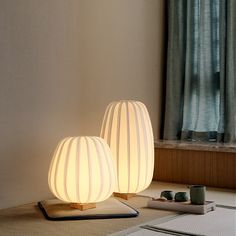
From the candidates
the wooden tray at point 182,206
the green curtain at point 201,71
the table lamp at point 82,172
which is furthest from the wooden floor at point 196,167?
the table lamp at point 82,172

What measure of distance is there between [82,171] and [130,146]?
345 millimetres

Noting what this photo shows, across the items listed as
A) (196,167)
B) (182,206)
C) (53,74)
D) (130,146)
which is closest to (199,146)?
(196,167)

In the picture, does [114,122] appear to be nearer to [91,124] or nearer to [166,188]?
[91,124]

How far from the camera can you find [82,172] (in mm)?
1547

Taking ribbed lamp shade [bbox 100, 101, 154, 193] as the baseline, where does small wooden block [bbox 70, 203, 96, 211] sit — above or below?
below

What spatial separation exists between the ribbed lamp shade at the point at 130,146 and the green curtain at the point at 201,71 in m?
0.75

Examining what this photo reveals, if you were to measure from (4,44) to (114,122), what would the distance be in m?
0.53

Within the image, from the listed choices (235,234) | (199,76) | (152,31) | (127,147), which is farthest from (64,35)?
(235,234)

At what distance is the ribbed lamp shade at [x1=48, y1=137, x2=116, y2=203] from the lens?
1550 millimetres

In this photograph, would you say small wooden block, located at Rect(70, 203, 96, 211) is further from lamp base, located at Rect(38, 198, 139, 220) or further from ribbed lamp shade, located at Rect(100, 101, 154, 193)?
ribbed lamp shade, located at Rect(100, 101, 154, 193)

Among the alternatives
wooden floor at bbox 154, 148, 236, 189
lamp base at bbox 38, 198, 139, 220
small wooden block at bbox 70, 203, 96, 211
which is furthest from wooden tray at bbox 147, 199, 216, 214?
wooden floor at bbox 154, 148, 236, 189

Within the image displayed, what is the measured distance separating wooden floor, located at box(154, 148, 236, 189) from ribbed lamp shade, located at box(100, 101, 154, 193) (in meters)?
0.40

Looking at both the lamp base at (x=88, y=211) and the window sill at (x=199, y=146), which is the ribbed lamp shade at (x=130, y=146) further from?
the window sill at (x=199, y=146)

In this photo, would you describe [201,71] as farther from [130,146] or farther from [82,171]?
[82,171]
